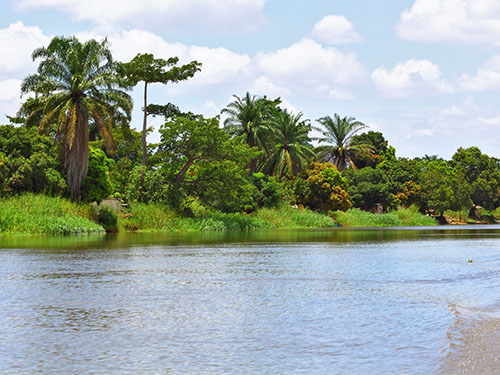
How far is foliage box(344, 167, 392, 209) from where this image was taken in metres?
79.2

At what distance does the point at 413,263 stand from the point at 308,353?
1294cm

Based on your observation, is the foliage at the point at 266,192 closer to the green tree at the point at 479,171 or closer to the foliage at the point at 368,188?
the foliage at the point at 368,188

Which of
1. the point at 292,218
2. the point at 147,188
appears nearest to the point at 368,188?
the point at 292,218

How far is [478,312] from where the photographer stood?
Answer: 1006cm

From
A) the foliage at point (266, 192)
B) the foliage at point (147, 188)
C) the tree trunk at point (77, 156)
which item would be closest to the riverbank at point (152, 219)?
the foliage at point (266, 192)

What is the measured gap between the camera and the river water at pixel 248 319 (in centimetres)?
682

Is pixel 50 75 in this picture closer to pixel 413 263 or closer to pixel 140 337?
pixel 413 263

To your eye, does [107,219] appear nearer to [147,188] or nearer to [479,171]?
[147,188]

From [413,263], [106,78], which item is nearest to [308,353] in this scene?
[413,263]

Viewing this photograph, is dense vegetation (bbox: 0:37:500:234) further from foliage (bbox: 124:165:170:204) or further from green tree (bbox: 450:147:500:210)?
green tree (bbox: 450:147:500:210)

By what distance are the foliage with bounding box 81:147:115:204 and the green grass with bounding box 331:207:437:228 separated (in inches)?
1267

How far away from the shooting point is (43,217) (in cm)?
3888

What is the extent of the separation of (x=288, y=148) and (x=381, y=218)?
14.2 m

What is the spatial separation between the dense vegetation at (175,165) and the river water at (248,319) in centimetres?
2588
